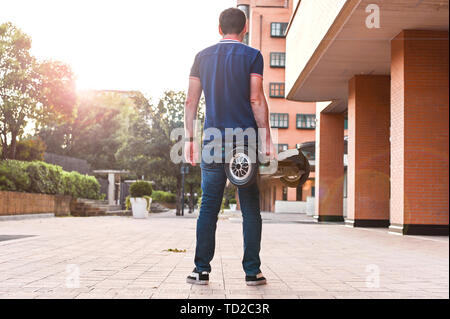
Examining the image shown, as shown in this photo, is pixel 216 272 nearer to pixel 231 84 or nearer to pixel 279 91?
pixel 231 84

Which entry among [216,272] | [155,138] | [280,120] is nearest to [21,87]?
[155,138]

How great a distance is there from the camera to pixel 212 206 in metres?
3.78

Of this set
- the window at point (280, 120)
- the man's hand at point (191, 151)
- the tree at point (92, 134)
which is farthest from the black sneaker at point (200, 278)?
the tree at point (92, 134)

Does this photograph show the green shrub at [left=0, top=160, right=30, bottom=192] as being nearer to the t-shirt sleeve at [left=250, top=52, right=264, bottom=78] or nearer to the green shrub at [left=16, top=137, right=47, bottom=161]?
the green shrub at [left=16, top=137, right=47, bottom=161]

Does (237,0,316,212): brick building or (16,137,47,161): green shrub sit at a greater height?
(237,0,316,212): brick building

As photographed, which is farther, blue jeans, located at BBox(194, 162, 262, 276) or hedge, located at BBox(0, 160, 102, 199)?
hedge, located at BBox(0, 160, 102, 199)

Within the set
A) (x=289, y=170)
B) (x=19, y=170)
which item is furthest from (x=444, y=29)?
(x=19, y=170)

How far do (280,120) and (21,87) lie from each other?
24.0 metres

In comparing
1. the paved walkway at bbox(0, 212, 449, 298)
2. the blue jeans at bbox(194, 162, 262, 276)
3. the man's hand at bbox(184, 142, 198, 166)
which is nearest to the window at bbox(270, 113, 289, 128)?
the paved walkway at bbox(0, 212, 449, 298)

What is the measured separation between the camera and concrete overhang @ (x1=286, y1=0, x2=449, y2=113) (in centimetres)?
958

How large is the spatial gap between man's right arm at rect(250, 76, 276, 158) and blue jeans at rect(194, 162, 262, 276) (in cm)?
32

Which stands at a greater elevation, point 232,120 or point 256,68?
point 256,68

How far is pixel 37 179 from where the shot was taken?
695 inches

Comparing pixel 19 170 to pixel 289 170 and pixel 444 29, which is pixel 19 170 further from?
pixel 289 170
